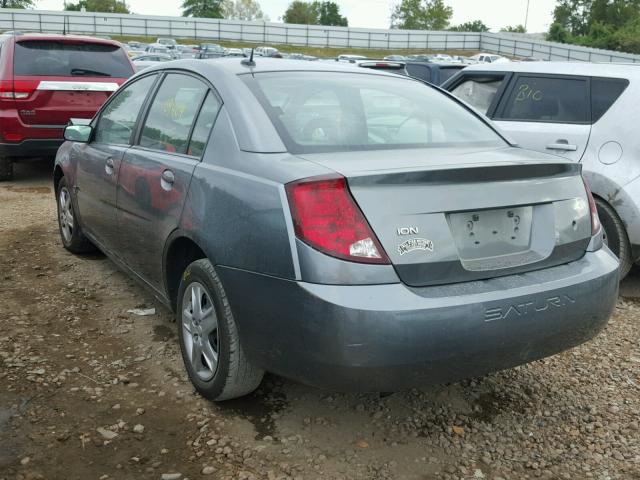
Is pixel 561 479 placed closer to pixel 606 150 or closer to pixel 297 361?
pixel 297 361

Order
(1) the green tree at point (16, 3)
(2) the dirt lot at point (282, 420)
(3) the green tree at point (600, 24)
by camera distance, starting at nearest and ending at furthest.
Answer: (2) the dirt lot at point (282, 420), (3) the green tree at point (600, 24), (1) the green tree at point (16, 3)

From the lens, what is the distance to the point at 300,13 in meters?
94.1

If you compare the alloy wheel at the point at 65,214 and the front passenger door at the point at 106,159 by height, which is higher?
the front passenger door at the point at 106,159

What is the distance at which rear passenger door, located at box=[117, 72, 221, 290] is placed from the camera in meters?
3.28

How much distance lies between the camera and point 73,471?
2.67 meters

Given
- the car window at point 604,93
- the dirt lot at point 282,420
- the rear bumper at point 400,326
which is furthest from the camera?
the car window at point 604,93

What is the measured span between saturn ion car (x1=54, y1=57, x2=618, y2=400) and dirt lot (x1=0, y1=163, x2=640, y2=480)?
275 millimetres

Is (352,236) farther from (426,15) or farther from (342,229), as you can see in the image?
(426,15)

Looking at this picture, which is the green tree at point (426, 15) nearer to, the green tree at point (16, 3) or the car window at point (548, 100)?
the green tree at point (16, 3)

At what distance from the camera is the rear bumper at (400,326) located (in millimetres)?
2398

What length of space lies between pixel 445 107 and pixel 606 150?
1.98 meters

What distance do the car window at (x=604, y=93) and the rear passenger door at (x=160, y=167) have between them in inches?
127

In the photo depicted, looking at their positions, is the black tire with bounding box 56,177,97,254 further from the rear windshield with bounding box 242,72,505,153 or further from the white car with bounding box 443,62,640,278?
the white car with bounding box 443,62,640,278

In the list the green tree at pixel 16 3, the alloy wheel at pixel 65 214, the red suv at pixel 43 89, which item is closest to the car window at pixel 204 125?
the alloy wheel at pixel 65 214
